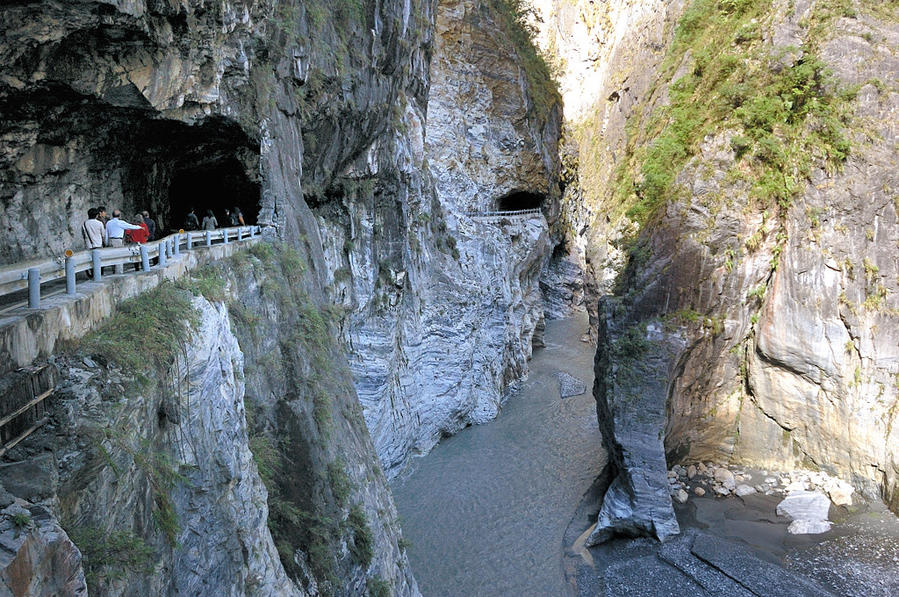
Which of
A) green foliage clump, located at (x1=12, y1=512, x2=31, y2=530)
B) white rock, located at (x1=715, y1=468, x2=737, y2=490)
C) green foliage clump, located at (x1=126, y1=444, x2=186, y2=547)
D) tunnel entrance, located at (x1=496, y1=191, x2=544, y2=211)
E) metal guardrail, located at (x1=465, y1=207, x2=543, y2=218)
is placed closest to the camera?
green foliage clump, located at (x1=12, y1=512, x2=31, y2=530)

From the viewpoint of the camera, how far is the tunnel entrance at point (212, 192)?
15.8m

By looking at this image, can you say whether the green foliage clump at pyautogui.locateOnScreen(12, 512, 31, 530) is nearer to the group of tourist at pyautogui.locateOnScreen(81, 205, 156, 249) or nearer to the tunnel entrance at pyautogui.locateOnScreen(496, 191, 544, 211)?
the group of tourist at pyautogui.locateOnScreen(81, 205, 156, 249)

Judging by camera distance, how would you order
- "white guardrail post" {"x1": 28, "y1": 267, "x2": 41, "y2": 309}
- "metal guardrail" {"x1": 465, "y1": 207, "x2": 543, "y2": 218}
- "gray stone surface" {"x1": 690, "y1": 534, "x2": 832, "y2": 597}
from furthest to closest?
"metal guardrail" {"x1": 465, "y1": 207, "x2": 543, "y2": 218} < "gray stone surface" {"x1": 690, "y1": 534, "x2": 832, "y2": 597} < "white guardrail post" {"x1": 28, "y1": 267, "x2": 41, "y2": 309}

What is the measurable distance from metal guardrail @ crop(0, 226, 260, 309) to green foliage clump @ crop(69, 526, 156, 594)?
81.5 inches

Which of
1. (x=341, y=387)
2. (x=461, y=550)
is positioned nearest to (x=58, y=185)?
(x=341, y=387)

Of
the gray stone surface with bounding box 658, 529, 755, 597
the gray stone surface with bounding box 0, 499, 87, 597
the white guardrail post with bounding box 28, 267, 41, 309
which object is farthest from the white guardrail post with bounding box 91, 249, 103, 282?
the gray stone surface with bounding box 658, 529, 755, 597

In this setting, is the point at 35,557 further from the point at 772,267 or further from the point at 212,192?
the point at 772,267

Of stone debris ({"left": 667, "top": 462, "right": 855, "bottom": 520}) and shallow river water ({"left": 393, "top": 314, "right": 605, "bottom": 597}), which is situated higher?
stone debris ({"left": 667, "top": 462, "right": 855, "bottom": 520})

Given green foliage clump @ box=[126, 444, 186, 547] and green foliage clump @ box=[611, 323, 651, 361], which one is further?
green foliage clump @ box=[611, 323, 651, 361]

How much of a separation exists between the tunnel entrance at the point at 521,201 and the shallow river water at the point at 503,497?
1629 cm

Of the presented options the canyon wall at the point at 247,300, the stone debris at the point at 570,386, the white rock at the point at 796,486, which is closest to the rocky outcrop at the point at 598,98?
the stone debris at the point at 570,386

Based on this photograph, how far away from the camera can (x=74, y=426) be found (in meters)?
4.14

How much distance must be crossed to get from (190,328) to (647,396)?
644 inches

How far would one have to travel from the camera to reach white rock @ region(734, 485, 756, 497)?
1916 centimetres
